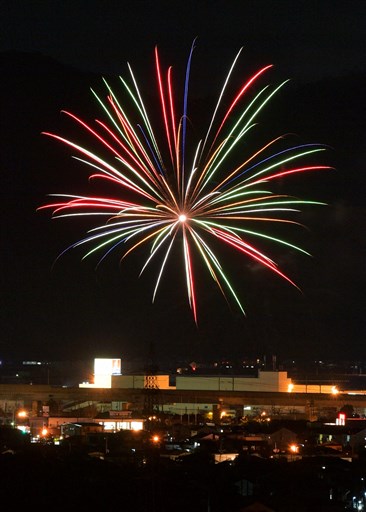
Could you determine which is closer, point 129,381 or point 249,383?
point 129,381

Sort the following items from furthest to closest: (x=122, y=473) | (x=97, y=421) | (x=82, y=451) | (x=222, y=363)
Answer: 1. (x=222, y=363)
2. (x=97, y=421)
3. (x=82, y=451)
4. (x=122, y=473)

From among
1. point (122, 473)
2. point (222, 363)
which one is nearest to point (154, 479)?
point (122, 473)

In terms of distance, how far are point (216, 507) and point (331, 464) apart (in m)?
3.23

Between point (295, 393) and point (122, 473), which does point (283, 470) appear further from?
point (295, 393)

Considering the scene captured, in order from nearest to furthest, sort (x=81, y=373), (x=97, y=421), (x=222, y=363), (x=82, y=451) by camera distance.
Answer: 1. (x=82, y=451)
2. (x=97, y=421)
3. (x=81, y=373)
4. (x=222, y=363)

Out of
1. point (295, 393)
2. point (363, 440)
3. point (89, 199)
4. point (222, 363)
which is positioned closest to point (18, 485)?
point (89, 199)

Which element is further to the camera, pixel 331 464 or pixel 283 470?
pixel 331 464

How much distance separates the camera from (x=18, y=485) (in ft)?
32.4

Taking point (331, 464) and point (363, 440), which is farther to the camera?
point (363, 440)

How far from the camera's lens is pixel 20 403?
27.9 metres

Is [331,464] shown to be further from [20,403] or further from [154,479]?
[20,403]

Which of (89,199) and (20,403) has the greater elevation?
(89,199)

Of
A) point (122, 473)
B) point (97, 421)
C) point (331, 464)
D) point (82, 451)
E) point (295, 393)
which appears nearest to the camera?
point (122, 473)

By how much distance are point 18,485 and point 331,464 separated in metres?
4.16
